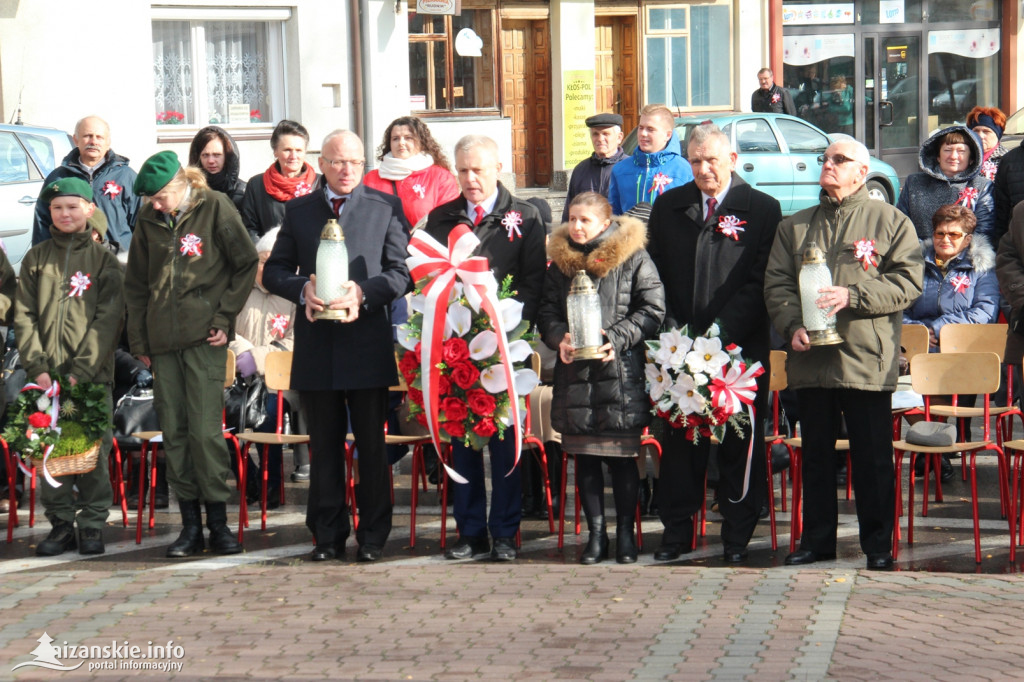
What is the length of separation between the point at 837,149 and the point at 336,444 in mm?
2955

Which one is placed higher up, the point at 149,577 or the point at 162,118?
the point at 162,118

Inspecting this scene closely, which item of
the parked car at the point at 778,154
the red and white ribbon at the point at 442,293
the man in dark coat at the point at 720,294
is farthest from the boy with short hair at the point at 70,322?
the parked car at the point at 778,154

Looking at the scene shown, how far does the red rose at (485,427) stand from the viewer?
24.6 feet

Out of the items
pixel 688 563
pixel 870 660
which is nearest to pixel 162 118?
pixel 688 563

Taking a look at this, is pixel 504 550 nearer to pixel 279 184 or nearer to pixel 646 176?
pixel 646 176

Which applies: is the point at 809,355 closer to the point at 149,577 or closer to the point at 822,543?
the point at 822,543

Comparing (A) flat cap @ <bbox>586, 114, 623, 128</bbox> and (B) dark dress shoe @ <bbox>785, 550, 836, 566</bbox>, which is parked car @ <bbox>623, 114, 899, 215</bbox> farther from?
(B) dark dress shoe @ <bbox>785, 550, 836, 566</bbox>

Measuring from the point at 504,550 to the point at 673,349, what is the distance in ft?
→ 4.43

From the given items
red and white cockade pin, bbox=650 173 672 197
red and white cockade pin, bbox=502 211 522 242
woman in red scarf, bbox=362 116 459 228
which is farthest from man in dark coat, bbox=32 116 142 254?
red and white cockade pin, bbox=650 173 672 197

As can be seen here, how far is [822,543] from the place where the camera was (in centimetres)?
745

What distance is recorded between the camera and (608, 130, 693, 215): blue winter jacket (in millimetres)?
9109

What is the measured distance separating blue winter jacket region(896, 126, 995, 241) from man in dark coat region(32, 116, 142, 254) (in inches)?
205

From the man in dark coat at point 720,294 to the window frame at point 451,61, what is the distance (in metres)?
14.6

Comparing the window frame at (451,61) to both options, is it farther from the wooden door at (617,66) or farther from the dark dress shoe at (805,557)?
the dark dress shoe at (805,557)
